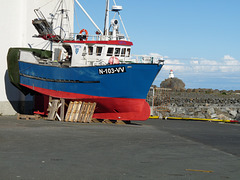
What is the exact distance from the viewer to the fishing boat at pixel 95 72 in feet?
67.3

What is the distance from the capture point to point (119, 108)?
68.9 feet

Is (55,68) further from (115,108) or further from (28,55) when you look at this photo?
(115,108)

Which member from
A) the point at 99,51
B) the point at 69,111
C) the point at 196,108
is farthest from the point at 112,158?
the point at 196,108

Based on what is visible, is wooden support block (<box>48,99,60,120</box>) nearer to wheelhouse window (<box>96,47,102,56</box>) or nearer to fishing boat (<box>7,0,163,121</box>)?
fishing boat (<box>7,0,163,121</box>)

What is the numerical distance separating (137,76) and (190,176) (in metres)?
12.7

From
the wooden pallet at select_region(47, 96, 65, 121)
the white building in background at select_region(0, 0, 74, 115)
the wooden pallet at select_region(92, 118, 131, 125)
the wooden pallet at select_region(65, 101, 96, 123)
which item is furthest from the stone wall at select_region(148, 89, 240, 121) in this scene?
the white building in background at select_region(0, 0, 74, 115)

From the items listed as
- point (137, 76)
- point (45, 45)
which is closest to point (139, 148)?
point (137, 76)

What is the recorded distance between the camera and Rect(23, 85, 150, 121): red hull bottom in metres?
20.8

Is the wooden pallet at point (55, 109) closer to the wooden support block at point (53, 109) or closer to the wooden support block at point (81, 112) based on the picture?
the wooden support block at point (53, 109)

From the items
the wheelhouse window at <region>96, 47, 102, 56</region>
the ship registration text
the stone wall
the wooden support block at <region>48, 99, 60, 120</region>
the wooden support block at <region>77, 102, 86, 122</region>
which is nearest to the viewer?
the ship registration text

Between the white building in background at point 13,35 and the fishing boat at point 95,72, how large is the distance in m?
0.89

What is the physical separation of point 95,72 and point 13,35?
8.10 metres

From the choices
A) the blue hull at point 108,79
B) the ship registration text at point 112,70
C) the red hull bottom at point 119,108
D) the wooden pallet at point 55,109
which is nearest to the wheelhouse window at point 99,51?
the blue hull at point 108,79

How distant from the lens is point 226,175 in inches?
319
